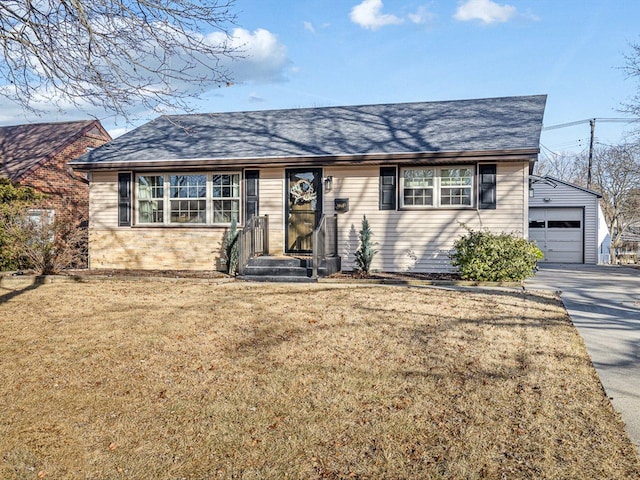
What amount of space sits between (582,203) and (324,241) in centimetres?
1253

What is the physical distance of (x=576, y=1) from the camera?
11.1 meters

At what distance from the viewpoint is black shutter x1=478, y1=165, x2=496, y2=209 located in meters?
11.0

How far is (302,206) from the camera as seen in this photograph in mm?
12039

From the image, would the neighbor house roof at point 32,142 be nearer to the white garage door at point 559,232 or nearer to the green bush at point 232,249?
the green bush at point 232,249

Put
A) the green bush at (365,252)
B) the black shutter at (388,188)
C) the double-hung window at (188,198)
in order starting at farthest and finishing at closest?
the double-hung window at (188,198) < the black shutter at (388,188) < the green bush at (365,252)

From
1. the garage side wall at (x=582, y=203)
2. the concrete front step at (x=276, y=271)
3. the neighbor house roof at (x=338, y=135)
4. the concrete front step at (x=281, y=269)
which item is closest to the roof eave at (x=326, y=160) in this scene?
the neighbor house roof at (x=338, y=135)

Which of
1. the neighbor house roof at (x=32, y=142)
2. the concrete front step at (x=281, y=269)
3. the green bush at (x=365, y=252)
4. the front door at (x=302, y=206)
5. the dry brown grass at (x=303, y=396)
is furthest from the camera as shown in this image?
the neighbor house roof at (x=32, y=142)

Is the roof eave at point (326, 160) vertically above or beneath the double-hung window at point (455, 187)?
above

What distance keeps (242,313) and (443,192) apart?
253 inches

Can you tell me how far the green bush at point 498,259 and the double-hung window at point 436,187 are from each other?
1673 millimetres

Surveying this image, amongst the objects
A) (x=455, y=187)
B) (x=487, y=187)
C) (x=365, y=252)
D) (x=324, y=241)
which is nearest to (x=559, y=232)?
(x=487, y=187)

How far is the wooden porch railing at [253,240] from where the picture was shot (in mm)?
10607

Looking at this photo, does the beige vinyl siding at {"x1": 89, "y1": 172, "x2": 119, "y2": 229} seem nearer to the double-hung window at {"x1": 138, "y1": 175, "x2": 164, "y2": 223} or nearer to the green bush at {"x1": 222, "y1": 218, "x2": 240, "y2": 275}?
the double-hung window at {"x1": 138, "y1": 175, "x2": 164, "y2": 223}

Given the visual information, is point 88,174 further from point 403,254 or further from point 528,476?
point 528,476
